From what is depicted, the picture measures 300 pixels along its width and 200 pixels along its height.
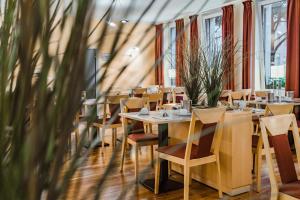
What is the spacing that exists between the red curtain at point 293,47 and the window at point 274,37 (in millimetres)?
303

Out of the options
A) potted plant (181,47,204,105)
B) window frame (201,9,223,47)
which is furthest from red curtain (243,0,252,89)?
potted plant (181,47,204,105)

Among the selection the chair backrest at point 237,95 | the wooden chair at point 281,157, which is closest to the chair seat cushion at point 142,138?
the wooden chair at point 281,157

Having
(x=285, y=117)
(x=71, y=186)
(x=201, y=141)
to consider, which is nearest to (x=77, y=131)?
(x=71, y=186)

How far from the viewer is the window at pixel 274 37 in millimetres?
6824

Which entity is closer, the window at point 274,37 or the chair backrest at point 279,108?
the chair backrest at point 279,108

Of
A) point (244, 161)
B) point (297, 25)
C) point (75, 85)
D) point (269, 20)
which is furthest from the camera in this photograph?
point (269, 20)

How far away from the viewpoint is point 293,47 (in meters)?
6.27

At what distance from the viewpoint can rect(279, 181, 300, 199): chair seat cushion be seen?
6.56 ft

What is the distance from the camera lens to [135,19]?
1.14 ft

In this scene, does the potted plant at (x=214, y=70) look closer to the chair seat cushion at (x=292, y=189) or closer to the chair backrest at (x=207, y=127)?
the chair backrest at (x=207, y=127)

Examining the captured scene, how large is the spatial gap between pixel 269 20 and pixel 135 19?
750 cm

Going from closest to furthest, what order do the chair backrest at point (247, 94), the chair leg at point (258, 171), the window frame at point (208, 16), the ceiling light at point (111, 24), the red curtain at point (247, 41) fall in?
1. the ceiling light at point (111, 24)
2. the chair leg at point (258, 171)
3. the chair backrest at point (247, 94)
4. the red curtain at point (247, 41)
5. the window frame at point (208, 16)

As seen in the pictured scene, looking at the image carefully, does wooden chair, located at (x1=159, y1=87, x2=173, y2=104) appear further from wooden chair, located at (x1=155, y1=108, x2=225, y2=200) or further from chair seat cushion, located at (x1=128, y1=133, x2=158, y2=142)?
wooden chair, located at (x1=155, y1=108, x2=225, y2=200)

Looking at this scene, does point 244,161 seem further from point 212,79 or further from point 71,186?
point 71,186
